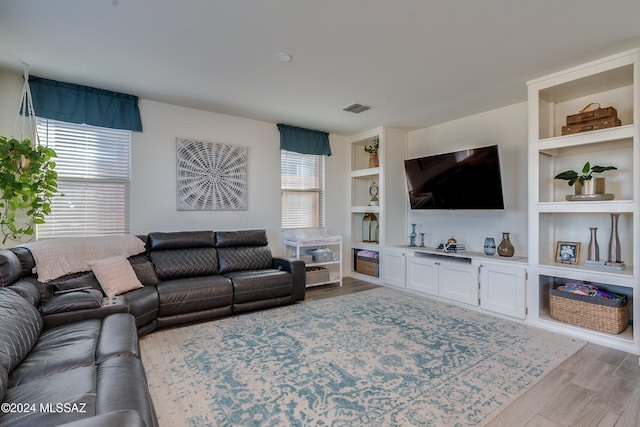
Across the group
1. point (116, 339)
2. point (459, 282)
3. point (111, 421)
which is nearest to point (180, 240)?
point (116, 339)

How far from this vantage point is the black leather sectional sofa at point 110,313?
47.9 inches

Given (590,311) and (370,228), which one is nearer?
(590,311)

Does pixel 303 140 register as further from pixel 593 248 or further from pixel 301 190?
pixel 593 248

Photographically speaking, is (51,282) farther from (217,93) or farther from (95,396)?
(217,93)

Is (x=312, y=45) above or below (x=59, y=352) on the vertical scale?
above

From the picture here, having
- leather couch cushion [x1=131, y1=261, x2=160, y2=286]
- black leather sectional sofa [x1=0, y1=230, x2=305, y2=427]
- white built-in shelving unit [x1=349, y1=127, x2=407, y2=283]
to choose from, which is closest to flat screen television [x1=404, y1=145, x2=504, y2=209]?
white built-in shelving unit [x1=349, y1=127, x2=407, y2=283]

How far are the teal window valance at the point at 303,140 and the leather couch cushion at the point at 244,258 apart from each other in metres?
1.64

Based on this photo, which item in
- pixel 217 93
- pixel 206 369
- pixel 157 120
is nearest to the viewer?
pixel 206 369

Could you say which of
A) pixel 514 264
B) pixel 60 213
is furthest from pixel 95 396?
pixel 514 264

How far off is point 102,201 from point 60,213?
390mm

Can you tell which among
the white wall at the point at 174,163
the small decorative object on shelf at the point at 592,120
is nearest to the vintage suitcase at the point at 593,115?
the small decorative object on shelf at the point at 592,120

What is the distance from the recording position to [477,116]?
4230 mm

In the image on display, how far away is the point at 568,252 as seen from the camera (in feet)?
10.5

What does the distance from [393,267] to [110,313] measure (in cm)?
357
